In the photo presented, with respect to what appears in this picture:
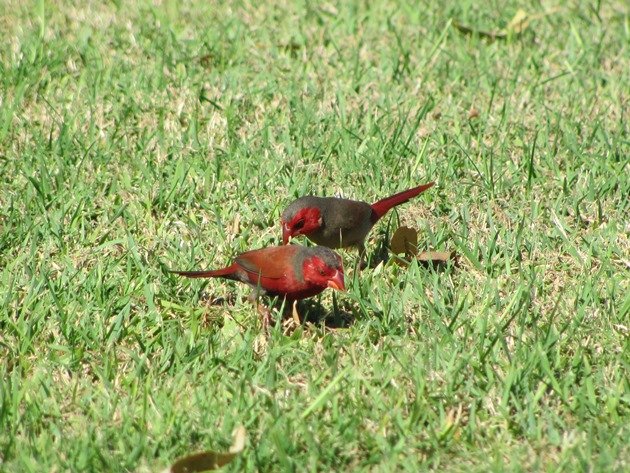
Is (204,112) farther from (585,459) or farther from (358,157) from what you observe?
(585,459)

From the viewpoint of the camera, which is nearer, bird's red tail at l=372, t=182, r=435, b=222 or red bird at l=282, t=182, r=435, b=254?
red bird at l=282, t=182, r=435, b=254

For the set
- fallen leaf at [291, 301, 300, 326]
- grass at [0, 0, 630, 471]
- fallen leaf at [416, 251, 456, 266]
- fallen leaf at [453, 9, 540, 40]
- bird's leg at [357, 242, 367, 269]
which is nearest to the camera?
grass at [0, 0, 630, 471]

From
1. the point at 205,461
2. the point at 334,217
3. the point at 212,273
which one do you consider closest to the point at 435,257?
the point at 334,217

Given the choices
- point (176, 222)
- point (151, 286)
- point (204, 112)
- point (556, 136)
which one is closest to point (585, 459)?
point (151, 286)

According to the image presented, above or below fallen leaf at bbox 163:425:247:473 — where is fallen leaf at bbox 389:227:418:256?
above

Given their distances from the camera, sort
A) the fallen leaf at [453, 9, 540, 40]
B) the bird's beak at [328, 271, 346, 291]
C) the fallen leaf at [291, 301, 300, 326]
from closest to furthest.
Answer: the bird's beak at [328, 271, 346, 291], the fallen leaf at [291, 301, 300, 326], the fallen leaf at [453, 9, 540, 40]

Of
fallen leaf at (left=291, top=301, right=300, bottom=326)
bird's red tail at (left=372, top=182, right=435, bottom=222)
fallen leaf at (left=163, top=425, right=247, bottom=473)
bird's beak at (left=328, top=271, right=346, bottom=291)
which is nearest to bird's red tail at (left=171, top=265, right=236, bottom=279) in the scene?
fallen leaf at (left=291, top=301, right=300, bottom=326)

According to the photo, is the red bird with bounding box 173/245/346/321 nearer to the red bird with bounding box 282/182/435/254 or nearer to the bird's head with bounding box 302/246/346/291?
the bird's head with bounding box 302/246/346/291

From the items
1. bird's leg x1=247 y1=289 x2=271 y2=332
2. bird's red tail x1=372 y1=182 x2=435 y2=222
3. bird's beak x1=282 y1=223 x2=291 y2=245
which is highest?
bird's red tail x1=372 y1=182 x2=435 y2=222

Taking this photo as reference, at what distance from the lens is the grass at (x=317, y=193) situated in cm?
384

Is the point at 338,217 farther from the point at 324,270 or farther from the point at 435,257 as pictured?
the point at 324,270

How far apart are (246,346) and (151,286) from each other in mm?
668

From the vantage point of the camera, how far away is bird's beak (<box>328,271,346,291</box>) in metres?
4.45

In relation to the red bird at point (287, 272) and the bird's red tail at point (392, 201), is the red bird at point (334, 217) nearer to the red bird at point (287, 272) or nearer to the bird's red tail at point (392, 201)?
the bird's red tail at point (392, 201)
